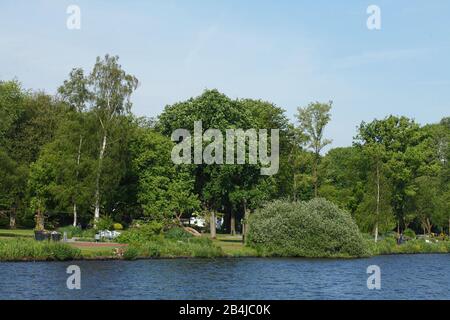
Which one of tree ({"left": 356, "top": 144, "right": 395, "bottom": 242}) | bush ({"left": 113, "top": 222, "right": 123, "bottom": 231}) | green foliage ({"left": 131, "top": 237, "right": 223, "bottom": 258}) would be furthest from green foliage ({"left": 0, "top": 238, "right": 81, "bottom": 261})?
tree ({"left": 356, "top": 144, "right": 395, "bottom": 242})

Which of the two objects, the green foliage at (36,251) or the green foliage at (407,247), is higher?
the green foliage at (36,251)

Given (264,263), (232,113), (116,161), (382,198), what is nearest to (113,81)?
(116,161)

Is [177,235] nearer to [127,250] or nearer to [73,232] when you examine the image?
[73,232]

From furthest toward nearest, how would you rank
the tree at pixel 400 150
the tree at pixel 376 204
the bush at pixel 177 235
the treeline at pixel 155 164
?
the tree at pixel 400 150, the tree at pixel 376 204, the treeline at pixel 155 164, the bush at pixel 177 235

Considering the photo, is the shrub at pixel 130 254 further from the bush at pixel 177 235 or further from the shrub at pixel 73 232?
the shrub at pixel 73 232

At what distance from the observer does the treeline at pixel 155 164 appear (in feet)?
225

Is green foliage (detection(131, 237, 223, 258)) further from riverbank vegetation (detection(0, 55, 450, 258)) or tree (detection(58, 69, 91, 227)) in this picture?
tree (detection(58, 69, 91, 227))

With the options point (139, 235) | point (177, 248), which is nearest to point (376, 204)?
point (177, 248)

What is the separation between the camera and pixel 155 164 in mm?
73625

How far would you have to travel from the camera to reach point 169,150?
72.7 m

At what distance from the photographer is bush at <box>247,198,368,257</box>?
5988 centimetres

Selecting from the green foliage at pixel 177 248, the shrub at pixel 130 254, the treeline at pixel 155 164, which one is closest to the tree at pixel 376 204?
the treeline at pixel 155 164

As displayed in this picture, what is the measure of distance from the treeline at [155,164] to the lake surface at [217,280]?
769 inches

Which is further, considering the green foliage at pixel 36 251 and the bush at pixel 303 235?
the bush at pixel 303 235
